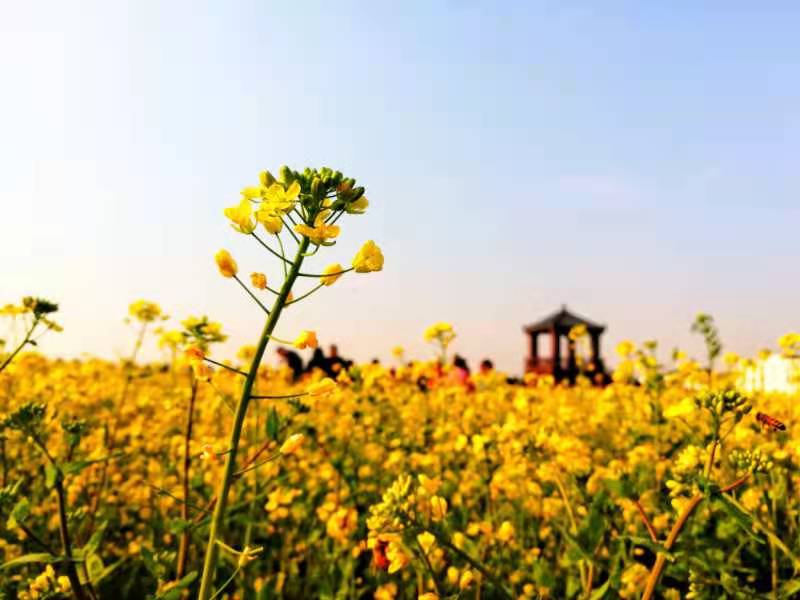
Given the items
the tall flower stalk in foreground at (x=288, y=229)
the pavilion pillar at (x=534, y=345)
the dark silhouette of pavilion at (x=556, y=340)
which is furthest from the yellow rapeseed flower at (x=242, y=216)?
the pavilion pillar at (x=534, y=345)

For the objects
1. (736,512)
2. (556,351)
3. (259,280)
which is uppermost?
(556,351)

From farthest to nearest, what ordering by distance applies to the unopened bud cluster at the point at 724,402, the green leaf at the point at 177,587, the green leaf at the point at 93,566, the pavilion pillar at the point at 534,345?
1. the pavilion pillar at the point at 534,345
2. the green leaf at the point at 93,566
3. the unopened bud cluster at the point at 724,402
4. the green leaf at the point at 177,587

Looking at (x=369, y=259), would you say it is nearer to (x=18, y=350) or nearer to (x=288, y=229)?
(x=288, y=229)

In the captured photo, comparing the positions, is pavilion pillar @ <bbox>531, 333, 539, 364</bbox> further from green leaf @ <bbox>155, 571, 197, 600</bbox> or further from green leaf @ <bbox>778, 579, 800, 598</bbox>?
green leaf @ <bbox>155, 571, 197, 600</bbox>

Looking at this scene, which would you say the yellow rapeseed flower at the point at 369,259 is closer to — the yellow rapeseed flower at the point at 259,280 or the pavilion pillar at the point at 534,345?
the yellow rapeseed flower at the point at 259,280

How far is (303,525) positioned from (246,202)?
283cm

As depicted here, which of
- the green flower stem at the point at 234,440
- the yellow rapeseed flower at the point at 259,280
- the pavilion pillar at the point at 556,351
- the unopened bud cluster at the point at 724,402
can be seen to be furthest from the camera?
the pavilion pillar at the point at 556,351

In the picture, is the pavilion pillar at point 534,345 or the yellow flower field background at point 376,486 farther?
the pavilion pillar at point 534,345

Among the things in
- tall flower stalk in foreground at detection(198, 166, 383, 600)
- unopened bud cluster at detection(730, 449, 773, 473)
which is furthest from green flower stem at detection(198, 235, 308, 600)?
unopened bud cluster at detection(730, 449, 773, 473)

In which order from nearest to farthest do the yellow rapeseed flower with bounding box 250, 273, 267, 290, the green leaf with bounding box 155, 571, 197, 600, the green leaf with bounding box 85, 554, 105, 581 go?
the yellow rapeseed flower with bounding box 250, 273, 267, 290, the green leaf with bounding box 155, 571, 197, 600, the green leaf with bounding box 85, 554, 105, 581

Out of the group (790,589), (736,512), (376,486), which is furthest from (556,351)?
(736,512)

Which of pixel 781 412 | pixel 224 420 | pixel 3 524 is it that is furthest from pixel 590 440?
pixel 3 524

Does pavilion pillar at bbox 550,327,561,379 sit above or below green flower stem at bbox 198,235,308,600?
above

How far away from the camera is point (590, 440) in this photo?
4.86 metres
